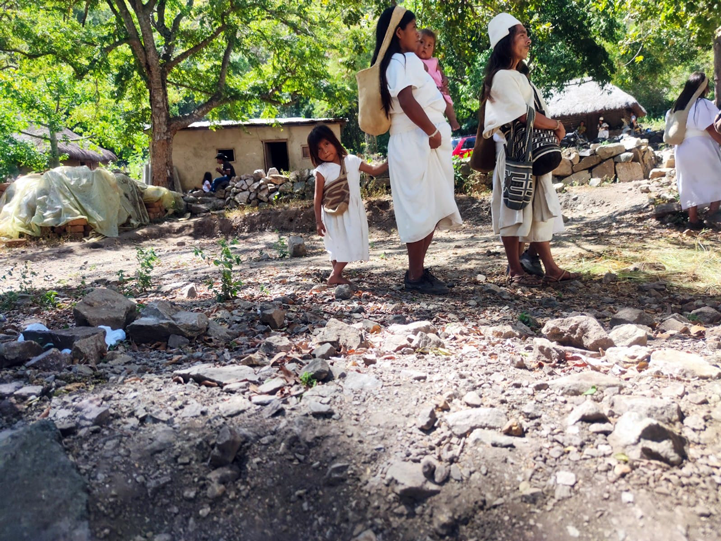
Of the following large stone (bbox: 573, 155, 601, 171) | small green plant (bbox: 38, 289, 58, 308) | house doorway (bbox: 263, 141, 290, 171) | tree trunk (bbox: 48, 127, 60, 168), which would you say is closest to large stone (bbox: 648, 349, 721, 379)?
small green plant (bbox: 38, 289, 58, 308)

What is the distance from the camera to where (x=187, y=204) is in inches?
476

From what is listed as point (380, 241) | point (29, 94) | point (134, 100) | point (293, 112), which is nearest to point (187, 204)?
point (134, 100)

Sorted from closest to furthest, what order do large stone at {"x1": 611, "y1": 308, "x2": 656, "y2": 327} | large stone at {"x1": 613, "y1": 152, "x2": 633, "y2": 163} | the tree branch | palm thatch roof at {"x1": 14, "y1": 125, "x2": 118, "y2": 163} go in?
large stone at {"x1": 611, "y1": 308, "x2": 656, "y2": 327}
large stone at {"x1": 613, "y1": 152, "x2": 633, "y2": 163}
the tree branch
palm thatch roof at {"x1": 14, "y1": 125, "x2": 118, "y2": 163}

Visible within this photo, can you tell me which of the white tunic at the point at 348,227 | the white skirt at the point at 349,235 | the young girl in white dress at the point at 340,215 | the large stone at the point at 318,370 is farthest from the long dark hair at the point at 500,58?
the large stone at the point at 318,370

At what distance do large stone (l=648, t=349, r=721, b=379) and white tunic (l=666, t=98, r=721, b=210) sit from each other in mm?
4054

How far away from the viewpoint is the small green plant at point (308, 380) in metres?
2.04

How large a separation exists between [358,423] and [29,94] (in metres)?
19.4

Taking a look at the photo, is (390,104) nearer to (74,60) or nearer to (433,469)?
(433,469)

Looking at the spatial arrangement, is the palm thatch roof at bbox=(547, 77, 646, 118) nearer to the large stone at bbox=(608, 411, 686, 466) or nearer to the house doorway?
the house doorway

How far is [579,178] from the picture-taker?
33.3 feet

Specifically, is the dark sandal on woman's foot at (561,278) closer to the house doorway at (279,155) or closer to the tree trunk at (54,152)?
the house doorway at (279,155)

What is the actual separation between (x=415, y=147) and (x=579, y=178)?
7.68 metres

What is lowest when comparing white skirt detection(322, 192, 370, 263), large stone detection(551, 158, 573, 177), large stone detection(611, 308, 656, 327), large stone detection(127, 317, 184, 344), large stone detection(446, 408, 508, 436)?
large stone detection(611, 308, 656, 327)

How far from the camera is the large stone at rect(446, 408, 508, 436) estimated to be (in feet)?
5.56
